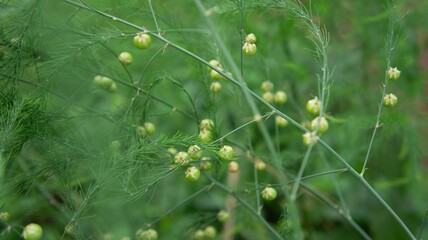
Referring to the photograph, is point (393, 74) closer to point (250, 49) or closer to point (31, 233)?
point (250, 49)

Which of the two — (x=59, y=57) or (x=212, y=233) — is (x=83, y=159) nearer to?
(x=59, y=57)

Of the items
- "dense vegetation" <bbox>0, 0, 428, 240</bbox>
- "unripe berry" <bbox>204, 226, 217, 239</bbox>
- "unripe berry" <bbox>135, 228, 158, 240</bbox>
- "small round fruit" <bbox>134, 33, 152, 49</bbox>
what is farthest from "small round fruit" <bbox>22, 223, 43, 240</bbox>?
"unripe berry" <bbox>204, 226, 217, 239</bbox>

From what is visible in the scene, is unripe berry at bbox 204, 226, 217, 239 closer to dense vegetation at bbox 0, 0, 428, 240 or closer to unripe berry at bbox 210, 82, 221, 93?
dense vegetation at bbox 0, 0, 428, 240

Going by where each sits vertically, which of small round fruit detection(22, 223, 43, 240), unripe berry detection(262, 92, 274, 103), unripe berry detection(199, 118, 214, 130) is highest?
unripe berry detection(199, 118, 214, 130)

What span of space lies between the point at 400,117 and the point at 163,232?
2.59ft

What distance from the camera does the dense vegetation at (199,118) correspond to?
895mm

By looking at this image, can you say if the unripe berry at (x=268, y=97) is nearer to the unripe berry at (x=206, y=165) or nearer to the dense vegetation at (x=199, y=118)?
the dense vegetation at (x=199, y=118)

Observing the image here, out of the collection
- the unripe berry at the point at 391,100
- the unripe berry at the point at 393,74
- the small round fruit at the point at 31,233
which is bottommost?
the small round fruit at the point at 31,233

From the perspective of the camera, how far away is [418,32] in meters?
1.81

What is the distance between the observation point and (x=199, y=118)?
112cm

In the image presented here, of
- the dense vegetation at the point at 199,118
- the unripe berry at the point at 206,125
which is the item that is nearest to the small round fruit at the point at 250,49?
the dense vegetation at the point at 199,118

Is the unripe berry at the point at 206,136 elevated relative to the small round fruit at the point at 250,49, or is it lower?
lower

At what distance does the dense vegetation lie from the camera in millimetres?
895

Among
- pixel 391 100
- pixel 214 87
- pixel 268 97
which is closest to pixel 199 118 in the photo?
pixel 214 87
